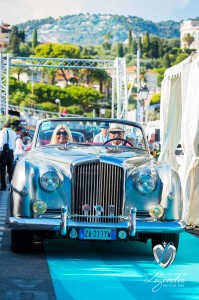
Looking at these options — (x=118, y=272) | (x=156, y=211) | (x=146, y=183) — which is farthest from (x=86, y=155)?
(x=118, y=272)

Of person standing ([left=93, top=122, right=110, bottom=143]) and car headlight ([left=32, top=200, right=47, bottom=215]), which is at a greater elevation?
person standing ([left=93, top=122, right=110, bottom=143])

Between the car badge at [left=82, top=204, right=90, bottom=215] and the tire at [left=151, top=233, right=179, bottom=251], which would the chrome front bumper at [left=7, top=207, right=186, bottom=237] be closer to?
the car badge at [left=82, top=204, right=90, bottom=215]

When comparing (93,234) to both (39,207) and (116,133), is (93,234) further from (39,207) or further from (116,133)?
(116,133)

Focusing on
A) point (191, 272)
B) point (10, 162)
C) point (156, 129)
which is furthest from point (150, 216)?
point (156, 129)

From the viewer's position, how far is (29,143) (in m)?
11.3

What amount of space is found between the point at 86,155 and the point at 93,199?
0.55 meters

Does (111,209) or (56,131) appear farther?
(56,131)

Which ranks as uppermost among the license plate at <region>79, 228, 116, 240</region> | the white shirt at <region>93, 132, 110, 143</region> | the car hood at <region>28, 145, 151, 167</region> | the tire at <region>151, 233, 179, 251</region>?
the white shirt at <region>93, 132, 110, 143</region>

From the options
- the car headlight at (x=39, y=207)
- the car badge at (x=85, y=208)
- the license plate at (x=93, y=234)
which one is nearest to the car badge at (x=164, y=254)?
the license plate at (x=93, y=234)

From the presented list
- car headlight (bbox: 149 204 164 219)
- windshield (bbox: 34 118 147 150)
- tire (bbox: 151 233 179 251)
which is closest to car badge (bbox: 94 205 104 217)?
car headlight (bbox: 149 204 164 219)

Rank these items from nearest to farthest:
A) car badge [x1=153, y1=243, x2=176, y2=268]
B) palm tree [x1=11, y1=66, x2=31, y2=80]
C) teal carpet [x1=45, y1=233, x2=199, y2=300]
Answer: teal carpet [x1=45, y1=233, x2=199, y2=300], car badge [x1=153, y1=243, x2=176, y2=268], palm tree [x1=11, y1=66, x2=31, y2=80]

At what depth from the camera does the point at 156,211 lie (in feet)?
29.5

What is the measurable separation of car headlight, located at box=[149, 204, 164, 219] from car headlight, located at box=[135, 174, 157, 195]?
0.60 ft

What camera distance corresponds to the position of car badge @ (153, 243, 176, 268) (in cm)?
862
